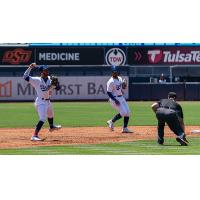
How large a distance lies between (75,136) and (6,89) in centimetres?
3506

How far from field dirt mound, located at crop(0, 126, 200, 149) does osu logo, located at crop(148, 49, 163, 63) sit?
35095 mm

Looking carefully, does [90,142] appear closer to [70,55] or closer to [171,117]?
[171,117]

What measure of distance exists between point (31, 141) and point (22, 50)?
134ft

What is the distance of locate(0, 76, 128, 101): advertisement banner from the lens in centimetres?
5544

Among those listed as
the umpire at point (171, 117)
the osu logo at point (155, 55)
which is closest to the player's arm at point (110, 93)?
the umpire at point (171, 117)

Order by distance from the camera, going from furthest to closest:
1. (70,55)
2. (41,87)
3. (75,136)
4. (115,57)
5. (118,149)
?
1. (70,55)
2. (115,57)
3. (75,136)
4. (41,87)
5. (118,149)

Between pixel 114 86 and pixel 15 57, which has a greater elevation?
pixel 15 57

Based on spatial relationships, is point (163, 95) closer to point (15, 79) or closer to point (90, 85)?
point (90, 85)

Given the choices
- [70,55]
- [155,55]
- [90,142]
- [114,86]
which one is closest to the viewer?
[90,142]

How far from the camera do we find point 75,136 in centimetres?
2111

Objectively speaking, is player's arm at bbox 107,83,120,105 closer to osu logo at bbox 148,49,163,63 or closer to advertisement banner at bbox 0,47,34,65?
advertisement banner at bbox 0,47,34,65

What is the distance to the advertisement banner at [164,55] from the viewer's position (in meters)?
59.8

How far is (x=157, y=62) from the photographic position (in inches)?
2375

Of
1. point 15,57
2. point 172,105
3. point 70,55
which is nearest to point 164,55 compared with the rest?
point 70,55
